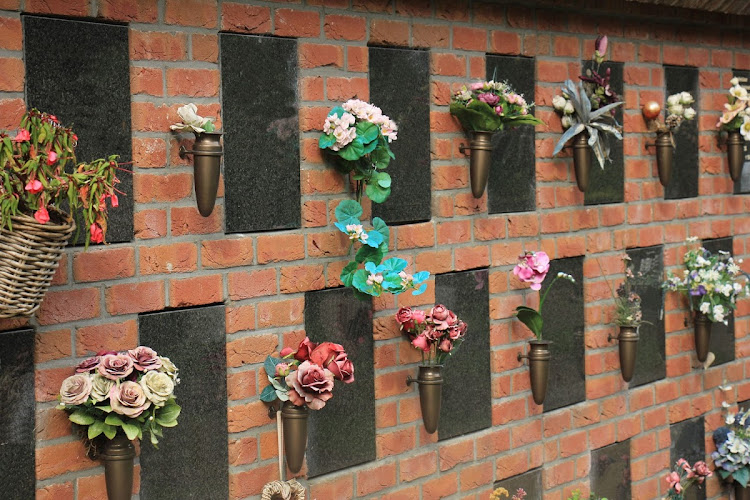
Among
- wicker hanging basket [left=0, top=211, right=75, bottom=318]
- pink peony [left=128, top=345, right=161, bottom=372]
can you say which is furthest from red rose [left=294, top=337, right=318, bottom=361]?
wicker hanging basket [left=0, top=211, right=75, bottom=318]

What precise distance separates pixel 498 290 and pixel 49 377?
1413 millimetres

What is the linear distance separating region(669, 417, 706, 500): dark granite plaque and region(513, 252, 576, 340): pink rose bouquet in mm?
1011

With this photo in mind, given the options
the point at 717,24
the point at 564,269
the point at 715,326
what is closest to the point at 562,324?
the point at 564,269

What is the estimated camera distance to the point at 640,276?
3.36 metres

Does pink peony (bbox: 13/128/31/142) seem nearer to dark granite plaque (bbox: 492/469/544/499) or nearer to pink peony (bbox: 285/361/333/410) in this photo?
pink peony (bbox: 285/361/333/410)

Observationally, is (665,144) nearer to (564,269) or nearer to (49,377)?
(564,269)

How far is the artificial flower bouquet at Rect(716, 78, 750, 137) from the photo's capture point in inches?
142

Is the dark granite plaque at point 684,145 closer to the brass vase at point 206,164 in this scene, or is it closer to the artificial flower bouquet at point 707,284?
the artificial flower bouquet at point 707,284

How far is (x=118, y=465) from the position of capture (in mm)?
1924

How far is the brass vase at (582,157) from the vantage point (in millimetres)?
3039

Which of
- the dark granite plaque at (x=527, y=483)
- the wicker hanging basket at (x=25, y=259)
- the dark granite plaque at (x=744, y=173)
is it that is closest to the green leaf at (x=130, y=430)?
the wicker hanging basket at (x=25, y=259)

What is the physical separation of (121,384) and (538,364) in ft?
4.70

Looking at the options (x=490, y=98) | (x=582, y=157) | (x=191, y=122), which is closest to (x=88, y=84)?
(x=191, y=122)

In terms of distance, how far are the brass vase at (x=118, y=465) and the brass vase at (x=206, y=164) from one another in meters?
0.54
